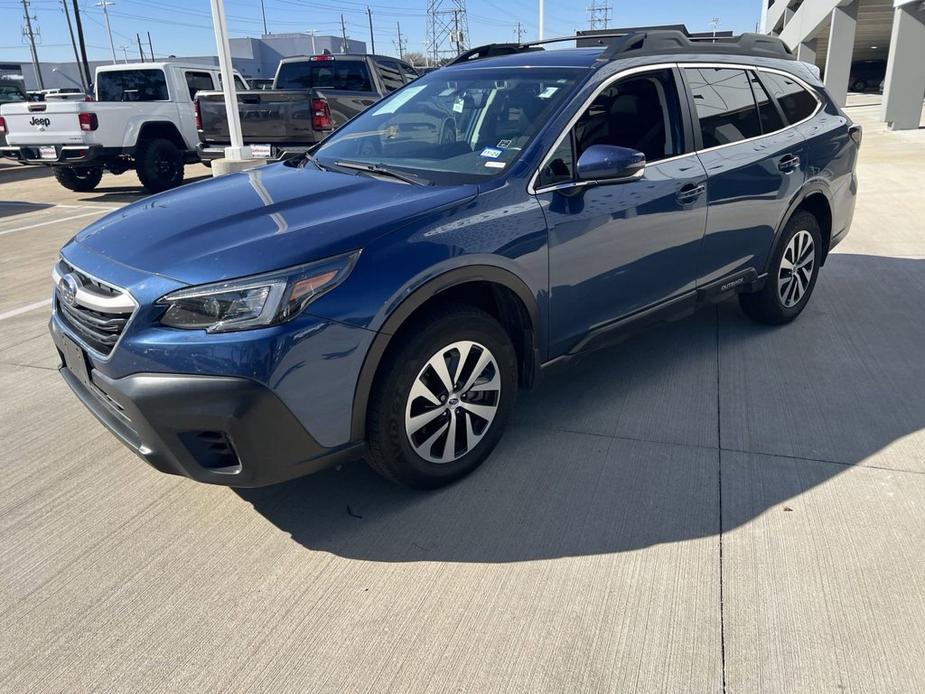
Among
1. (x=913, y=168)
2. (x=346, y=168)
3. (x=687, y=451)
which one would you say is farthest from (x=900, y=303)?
(x=913, y=168)

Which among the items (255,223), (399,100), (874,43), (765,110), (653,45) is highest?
(874,43)

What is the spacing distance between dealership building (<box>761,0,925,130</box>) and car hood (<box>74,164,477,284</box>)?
18617 mm

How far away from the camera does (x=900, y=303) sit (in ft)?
17.7

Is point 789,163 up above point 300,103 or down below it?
below

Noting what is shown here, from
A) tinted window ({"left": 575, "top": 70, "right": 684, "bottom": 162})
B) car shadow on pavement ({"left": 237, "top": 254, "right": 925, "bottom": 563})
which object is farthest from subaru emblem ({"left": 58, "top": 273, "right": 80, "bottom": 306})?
tinted window ({"left": 575, "top": 70, "right": 684, "bottom": 162})

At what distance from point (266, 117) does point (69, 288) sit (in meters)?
7.52

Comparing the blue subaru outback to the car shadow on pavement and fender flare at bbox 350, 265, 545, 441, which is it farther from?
the car shadow on pavement

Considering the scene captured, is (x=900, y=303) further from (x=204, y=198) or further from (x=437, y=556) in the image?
(x=204, y=198)

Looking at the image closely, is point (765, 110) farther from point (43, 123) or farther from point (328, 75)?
point (43, 123)

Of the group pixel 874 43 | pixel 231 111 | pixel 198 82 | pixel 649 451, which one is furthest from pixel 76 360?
pixel 874 43

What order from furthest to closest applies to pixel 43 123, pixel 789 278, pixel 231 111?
pixel 43 123
pixel 231 111
pixel 789 278

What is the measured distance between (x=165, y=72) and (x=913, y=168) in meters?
12.0

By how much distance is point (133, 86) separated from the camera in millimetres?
11852

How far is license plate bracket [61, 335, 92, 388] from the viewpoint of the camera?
2773mm
